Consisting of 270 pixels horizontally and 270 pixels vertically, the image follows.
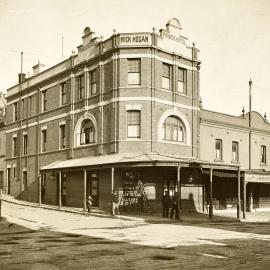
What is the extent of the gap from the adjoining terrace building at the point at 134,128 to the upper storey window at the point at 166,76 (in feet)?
0.21

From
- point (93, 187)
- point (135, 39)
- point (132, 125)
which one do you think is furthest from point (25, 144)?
point (135, 39)

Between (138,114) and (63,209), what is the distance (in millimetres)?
7553

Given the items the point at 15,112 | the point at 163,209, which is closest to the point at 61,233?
the point at 163,209

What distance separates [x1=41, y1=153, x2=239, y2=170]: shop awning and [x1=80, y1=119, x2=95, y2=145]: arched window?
1.39 meters

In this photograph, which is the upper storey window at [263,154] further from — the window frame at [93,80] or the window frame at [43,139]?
the window frame at [43,139]

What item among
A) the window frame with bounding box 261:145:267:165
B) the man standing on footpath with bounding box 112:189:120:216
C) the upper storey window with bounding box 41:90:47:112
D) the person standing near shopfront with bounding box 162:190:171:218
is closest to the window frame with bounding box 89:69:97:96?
the upper storey window with bounding box 41:90:47:112

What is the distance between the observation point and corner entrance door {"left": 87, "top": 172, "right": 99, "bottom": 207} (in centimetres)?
2852

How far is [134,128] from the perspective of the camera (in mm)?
27047

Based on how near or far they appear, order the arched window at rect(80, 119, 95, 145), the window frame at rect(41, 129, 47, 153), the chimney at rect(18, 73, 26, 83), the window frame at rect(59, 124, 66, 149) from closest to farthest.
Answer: the arched window at rect(80, 119, 95, 145) < the window frame at rect(59, 124, 66, 149) < the window frame at rect(41, 129, 47, 153) < the chimney at rect(18, 73, 26, 83)

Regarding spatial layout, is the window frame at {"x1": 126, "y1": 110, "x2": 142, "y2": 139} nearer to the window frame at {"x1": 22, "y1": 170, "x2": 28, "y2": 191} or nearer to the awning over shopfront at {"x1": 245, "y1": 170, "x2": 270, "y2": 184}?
the awning over shopfront at {"x1": 245, "y1": 170, "x2": 270, "y2": 184}

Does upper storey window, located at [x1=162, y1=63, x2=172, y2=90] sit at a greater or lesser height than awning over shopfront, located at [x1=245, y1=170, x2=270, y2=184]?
greater

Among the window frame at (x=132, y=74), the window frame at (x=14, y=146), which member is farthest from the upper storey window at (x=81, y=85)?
the window frame at (x=14, y=146)

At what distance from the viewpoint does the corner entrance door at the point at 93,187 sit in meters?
28.5

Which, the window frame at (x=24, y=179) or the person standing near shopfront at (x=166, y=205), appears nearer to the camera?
the person standing near shopfront at (x=166, y=205)
